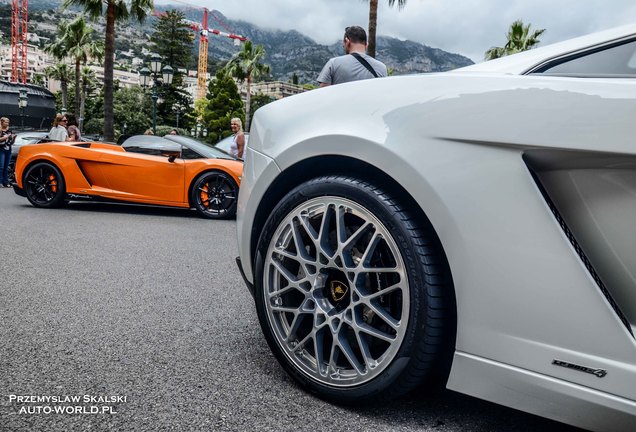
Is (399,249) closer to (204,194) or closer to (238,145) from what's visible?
(204,194)

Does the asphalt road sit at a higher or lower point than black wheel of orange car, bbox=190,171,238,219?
lower

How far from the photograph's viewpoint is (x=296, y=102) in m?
1.99

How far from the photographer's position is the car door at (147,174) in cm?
709

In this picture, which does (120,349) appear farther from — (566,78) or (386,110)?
(566,78)

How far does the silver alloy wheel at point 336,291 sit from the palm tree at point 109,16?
17.8 m

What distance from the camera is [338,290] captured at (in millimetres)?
1734

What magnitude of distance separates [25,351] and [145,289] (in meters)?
1.13

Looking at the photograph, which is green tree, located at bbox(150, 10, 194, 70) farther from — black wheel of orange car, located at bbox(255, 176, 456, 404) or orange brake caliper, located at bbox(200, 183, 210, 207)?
black wheel of orange car, located at bbox(255, 176, 456, 404)

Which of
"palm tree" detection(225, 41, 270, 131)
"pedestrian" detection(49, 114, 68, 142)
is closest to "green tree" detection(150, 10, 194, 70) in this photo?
"palm tree" detection(225, 41, 270, 131)

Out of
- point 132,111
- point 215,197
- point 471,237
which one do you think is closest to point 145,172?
point 215,197

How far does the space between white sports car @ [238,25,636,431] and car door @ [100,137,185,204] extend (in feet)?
18.2

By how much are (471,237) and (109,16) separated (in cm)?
2035

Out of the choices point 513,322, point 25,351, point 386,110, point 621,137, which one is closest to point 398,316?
point 513,322

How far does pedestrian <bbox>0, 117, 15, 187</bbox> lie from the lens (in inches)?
440
